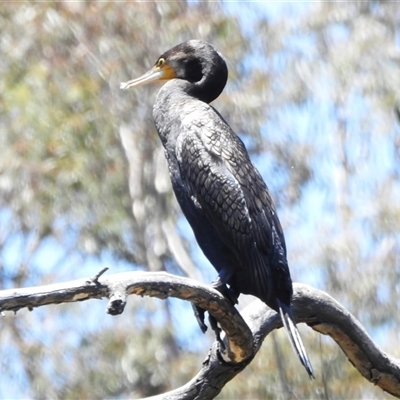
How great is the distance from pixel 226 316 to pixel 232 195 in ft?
1.69

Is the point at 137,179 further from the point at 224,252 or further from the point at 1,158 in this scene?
the point at 224,252

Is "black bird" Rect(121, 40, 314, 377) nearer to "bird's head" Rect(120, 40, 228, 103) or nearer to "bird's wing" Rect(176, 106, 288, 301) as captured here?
"bird's wing" Rect(176, 106, 288, 301)

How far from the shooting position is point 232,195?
10.8 ft

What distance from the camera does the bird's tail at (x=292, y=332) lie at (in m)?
2.99

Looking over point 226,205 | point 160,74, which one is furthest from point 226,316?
point 160,74

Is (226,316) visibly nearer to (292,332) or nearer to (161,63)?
(292,332)

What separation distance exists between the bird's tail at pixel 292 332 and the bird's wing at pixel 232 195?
0.23 feet

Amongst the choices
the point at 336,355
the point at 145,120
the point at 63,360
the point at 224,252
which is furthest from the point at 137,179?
the point at 224,252

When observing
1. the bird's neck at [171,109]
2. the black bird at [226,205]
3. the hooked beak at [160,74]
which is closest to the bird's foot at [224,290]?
the black bird at [226,205]

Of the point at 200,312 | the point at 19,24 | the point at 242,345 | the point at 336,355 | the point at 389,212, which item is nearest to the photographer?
the point at 242,345

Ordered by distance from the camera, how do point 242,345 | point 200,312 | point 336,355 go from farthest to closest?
1. point 336,355
2. point 200,312
3. point 242,345

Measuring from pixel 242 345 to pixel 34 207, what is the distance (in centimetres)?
643

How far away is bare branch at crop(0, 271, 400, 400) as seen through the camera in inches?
96.6

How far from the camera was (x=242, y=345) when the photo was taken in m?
3.01
